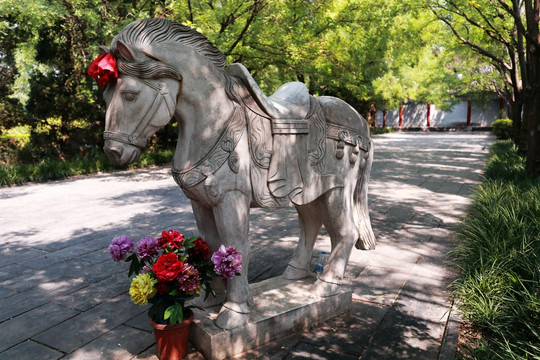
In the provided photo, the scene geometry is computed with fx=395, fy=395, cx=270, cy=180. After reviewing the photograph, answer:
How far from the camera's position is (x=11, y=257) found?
4.98 metres

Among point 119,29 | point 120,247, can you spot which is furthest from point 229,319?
point 119,29

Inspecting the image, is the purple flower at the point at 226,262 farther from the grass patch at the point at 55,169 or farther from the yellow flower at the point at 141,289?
the grass patch at the point at 55,169

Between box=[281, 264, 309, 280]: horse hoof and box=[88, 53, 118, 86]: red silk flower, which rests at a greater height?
box=[88, 53, 118, 86]: red silk flower

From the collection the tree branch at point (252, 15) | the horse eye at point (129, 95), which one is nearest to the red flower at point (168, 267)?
the horse eye at point (129, 95)

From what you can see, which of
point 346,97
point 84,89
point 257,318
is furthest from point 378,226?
point 346,97

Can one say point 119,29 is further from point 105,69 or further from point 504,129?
point 504,129

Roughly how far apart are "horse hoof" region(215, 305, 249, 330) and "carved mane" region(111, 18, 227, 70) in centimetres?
175

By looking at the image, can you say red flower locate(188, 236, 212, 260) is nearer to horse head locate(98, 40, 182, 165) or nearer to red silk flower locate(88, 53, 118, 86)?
horse head locate(98, 40, 182, 165)

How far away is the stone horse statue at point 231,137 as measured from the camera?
245 centimetres

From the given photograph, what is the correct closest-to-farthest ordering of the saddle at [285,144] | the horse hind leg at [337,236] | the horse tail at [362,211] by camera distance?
the saddle at [285,144] < the horse hind leg at [337,236] < the horse tail at [362,211]

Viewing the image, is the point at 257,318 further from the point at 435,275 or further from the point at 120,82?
the point at 435,275

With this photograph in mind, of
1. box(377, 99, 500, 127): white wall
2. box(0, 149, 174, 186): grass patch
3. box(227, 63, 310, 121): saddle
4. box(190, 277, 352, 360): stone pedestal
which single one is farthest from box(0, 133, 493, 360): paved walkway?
box(377, 99, 500, 127): white wall

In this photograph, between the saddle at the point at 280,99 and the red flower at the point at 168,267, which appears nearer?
the red flower at the point at 168,267

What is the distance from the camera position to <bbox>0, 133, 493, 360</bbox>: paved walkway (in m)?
2.97
